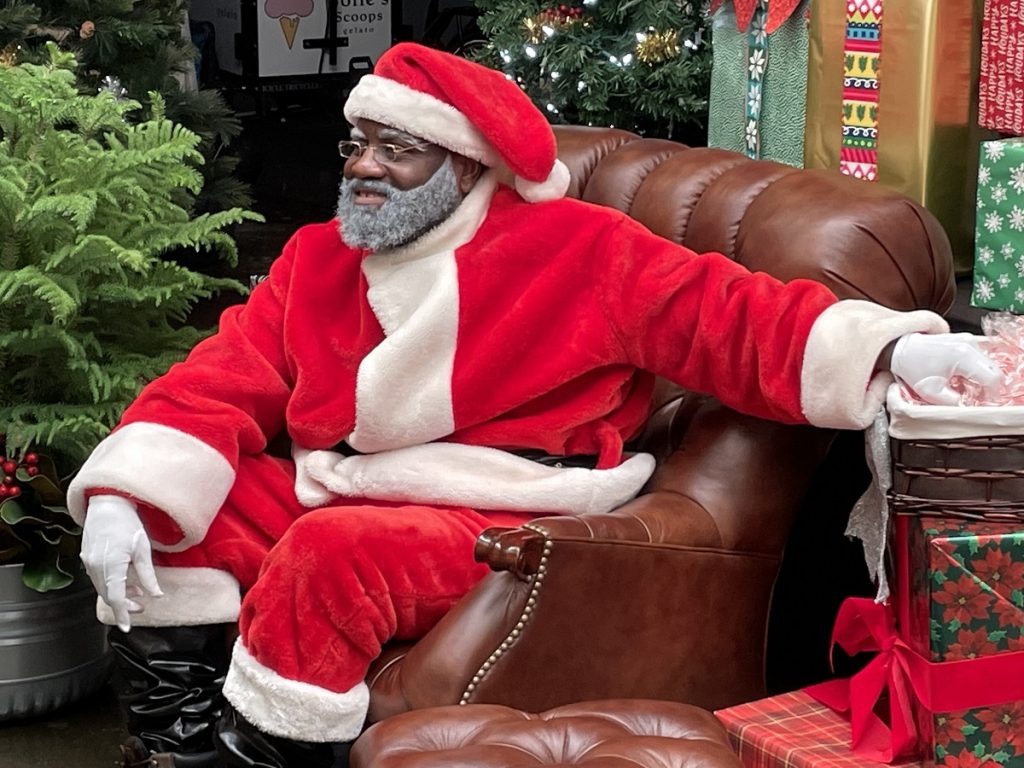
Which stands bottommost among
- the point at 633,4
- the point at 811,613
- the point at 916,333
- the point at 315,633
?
the point at 811,613

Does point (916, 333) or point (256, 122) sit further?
point (256, 122)

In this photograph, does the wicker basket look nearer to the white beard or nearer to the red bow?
the white beard

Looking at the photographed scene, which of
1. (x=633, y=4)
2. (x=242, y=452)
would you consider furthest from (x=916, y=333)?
(x=633, y=4)

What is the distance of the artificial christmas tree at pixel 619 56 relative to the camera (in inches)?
177

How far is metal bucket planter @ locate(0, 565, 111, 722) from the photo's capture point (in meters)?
2.95

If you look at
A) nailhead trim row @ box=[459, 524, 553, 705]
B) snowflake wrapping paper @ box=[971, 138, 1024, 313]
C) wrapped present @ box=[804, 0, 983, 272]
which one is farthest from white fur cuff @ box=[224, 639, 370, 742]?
wrapped present @ box=[804, 0, 983, 272]

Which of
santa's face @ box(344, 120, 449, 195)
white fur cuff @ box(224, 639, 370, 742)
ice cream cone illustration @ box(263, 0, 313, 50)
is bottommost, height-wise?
white fur cuff @ box(224, 639, 370, 742)

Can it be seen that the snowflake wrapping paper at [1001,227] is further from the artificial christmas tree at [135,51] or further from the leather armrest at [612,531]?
the artificial christmas tree at [135,51]

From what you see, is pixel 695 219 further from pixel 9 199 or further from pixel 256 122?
pixel 256 122

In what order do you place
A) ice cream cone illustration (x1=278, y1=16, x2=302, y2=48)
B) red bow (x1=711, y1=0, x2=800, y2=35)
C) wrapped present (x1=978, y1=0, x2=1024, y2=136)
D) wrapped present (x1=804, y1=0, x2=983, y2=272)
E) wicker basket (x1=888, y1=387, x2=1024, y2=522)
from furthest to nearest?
ice cream cone illustration (x1=278, y1=16, x2=302, y2=48), red bow (x1=711, y1=0, x2=800, y2=35), wrapped present (x1=804, y1=0, x2=983, y2=272), wrapped present (x1=978, y1=0, x2=1024, y2=136), wicker basket (x1=888, y1=387, x2=1024, y2=522)

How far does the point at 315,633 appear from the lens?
7.15ft

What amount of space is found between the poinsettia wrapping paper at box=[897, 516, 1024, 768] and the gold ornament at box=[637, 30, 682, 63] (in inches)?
106

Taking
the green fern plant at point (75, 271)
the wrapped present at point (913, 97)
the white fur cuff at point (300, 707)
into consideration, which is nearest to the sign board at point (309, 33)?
the wrapped present at point (913, 97)

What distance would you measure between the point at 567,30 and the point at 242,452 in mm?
2455
